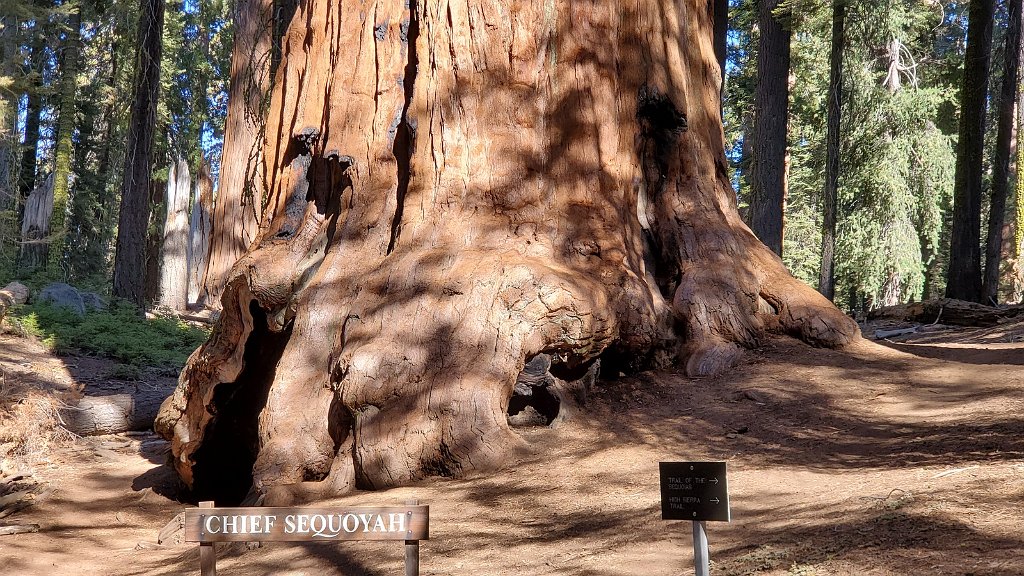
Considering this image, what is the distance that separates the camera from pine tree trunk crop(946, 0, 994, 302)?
50.2 ft

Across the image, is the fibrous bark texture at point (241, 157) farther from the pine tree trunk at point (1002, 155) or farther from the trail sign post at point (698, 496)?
the pine tree trunk at point (1002, 155)

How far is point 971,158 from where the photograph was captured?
15594mm

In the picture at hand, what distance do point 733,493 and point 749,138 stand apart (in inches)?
990

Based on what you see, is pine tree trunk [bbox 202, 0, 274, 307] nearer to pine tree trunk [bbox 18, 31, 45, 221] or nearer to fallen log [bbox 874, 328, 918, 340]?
fallen log [bbox 874, 328, 918, 340]

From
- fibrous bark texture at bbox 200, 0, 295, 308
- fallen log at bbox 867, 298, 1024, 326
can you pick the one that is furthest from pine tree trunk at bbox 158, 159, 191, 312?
fallen log at bbox 867, 298, 1024, 326

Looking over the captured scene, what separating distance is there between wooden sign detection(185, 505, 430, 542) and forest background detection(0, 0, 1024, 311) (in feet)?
22.7

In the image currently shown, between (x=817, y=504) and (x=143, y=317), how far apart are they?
15.9m

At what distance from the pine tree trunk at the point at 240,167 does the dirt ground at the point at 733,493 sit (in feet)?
9.40

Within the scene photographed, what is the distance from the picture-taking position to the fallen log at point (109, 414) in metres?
10.3

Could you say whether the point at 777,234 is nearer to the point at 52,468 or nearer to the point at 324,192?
the point at 324,192

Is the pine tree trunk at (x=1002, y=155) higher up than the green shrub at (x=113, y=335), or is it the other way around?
the pine tree trunk at (x=1002, y=155)

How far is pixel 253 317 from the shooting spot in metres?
7.75

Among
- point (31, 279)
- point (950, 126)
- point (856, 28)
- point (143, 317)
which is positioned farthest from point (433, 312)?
point (950, 126)

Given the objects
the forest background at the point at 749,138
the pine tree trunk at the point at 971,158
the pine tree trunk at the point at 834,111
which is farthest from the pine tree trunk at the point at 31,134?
the pine tree trunk at the point at 971,158
